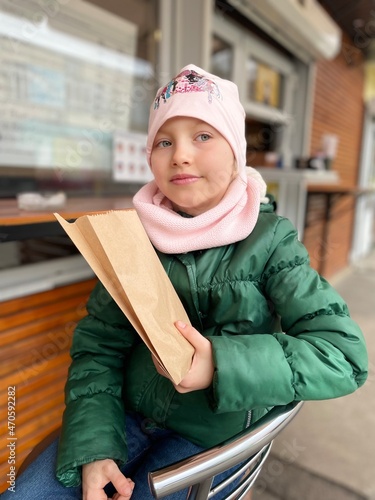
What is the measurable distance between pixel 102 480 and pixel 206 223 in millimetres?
498

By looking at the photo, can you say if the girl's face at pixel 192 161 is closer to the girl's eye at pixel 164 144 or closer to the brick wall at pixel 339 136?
the girl's eye at pixel 164 144

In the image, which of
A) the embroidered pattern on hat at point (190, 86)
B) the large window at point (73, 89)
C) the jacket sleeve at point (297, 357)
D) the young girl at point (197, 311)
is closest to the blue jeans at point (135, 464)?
the young girl at point (197, 311)

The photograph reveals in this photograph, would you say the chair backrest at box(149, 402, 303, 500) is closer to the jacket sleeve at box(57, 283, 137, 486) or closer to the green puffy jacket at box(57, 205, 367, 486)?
the green puffy jacket at box(57, 205, 367, 486)

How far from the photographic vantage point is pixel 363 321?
295 centimetres

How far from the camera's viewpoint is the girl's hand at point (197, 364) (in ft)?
1.75

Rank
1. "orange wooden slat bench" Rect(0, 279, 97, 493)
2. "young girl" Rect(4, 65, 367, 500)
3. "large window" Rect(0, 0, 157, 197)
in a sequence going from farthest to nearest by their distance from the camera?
"large window" Rect(0, 0, 157, 197) → "orange wooden slat bench" Rect(0, 279, 97, 493) → "young girl" Rect(4, 65, 367, 500)

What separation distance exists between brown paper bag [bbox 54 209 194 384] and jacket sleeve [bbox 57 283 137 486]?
0.27 m

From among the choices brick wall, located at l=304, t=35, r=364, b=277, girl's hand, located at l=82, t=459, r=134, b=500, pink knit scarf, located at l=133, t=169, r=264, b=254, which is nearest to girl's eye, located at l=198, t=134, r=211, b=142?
pink knit scarf, located at l=133, t=169, r=264, b=254

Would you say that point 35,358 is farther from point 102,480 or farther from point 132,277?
point 132,277

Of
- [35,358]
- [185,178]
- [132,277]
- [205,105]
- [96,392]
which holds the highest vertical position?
[205,105]

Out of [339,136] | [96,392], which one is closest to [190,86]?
[96,392]

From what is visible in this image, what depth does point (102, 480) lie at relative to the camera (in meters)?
0.64

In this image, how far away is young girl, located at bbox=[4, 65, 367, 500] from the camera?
0.62 meters

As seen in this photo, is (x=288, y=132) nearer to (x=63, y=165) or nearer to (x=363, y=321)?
(x=363, y=321)
